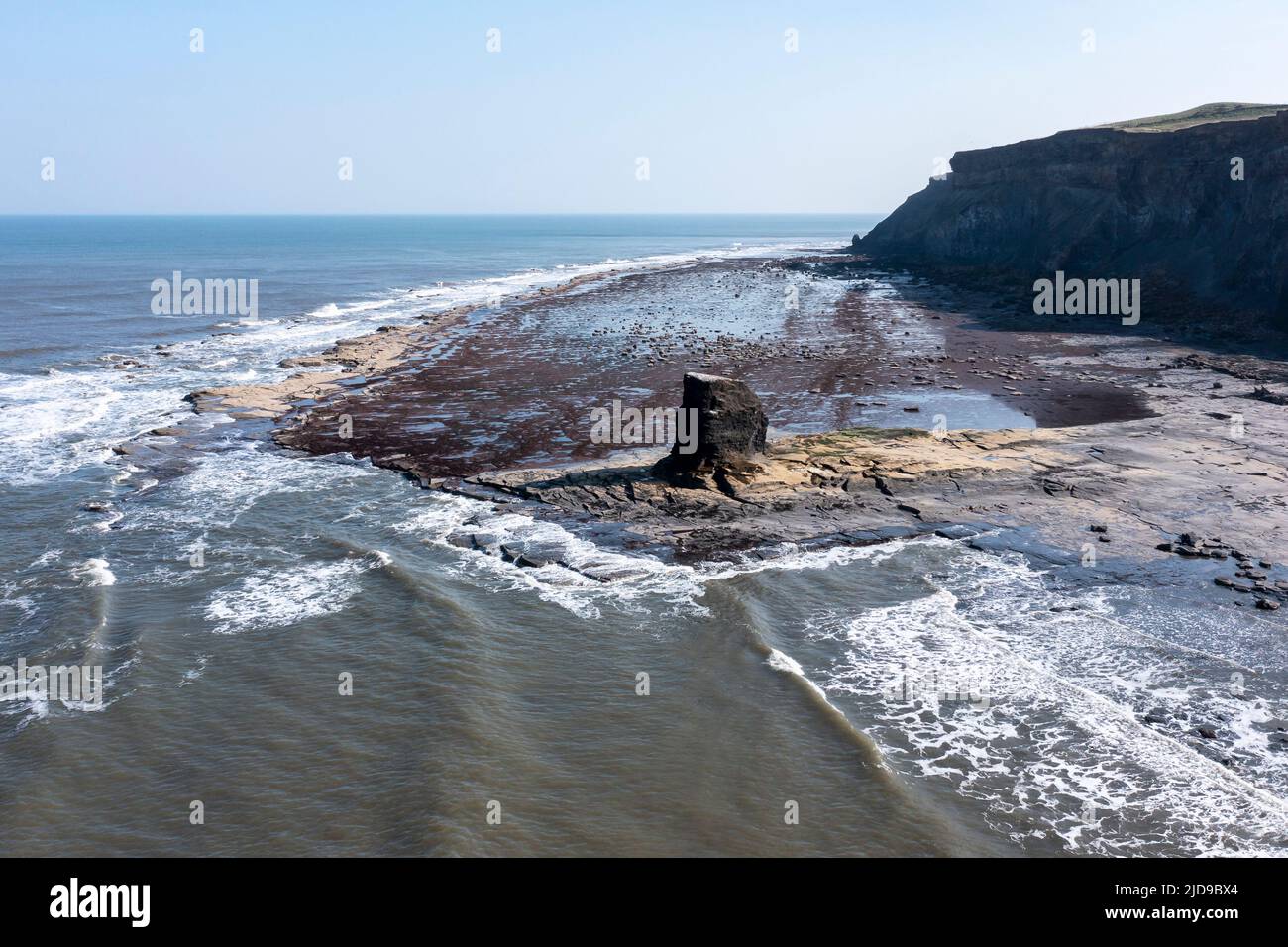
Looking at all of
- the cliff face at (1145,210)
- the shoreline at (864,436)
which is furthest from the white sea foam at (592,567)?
the cliff face at (1145,210)

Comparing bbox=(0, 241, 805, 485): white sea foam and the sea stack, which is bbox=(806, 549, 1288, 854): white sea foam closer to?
the sea stack

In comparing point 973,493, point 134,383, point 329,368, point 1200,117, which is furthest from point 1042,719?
point 1200,117

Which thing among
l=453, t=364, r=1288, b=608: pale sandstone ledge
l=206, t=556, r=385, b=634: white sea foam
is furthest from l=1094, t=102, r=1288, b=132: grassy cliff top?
l=206, t=556, r=385, b=634: white sea foam

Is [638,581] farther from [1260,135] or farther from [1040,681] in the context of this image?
[1260,135]

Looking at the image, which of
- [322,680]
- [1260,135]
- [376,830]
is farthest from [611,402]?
[1260,135]

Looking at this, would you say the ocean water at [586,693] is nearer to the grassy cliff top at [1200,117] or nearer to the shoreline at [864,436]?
the shoreline at [864,436]

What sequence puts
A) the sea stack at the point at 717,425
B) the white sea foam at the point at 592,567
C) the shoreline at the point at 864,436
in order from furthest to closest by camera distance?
the sea stack at the point at 717,425
the shoreline at the point at 864,436
the white sea foam at the point at 592,567

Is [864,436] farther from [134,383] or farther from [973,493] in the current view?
[134,383]
